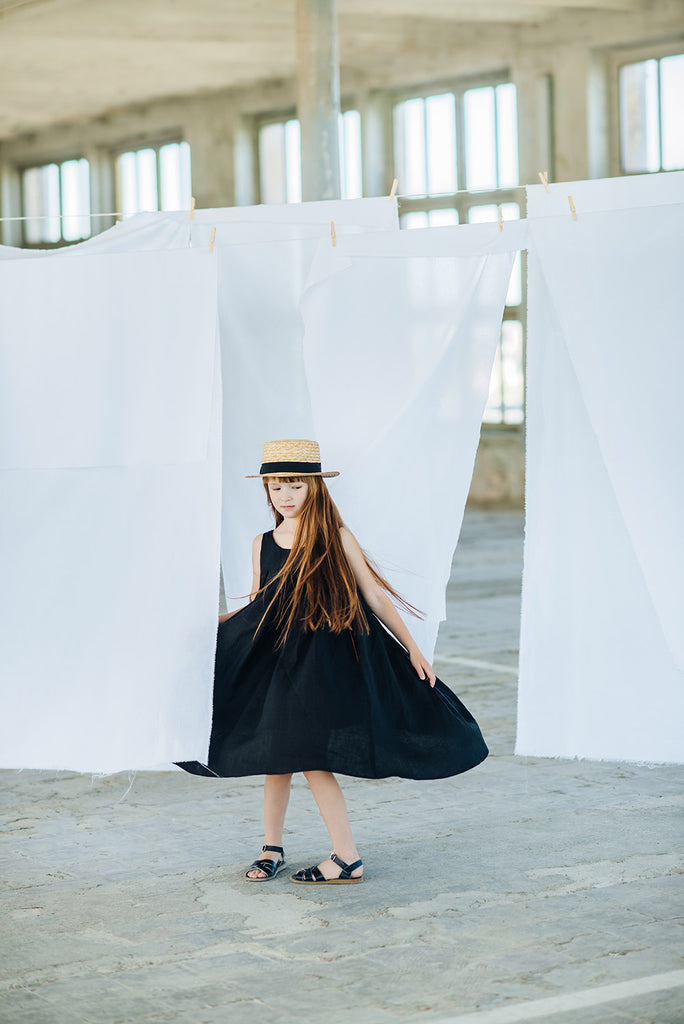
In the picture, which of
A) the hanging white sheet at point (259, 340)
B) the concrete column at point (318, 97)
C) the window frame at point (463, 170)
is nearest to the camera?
the hanging white sheet at point (259, 340)

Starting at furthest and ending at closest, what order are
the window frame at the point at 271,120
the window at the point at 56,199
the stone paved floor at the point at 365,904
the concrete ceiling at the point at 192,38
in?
the window at the point at 56,199, the window frame at the point at 271,120, the concrete ceiling at the point at 192,38, the stone paved floor at the point at 365,904

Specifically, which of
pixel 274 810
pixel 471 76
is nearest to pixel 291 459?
pixel 274 810

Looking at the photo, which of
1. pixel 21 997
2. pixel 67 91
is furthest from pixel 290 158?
pixel 21 997

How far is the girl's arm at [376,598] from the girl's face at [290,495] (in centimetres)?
13

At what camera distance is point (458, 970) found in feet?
10.2

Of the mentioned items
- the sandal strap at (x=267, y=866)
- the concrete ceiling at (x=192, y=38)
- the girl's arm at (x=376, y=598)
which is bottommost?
the sandal strap at (x=267, y=866)

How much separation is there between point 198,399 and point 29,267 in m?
0.61

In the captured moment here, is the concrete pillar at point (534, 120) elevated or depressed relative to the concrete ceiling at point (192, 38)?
depressed

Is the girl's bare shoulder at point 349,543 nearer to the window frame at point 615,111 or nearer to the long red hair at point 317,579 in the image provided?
the long red hair at point 317,579

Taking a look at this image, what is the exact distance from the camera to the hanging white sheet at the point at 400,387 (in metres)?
4.11

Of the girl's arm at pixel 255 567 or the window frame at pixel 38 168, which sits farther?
the window frame at pixel 38 168

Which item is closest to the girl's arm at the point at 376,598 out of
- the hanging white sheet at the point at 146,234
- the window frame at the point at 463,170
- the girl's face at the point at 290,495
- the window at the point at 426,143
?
the girl's face at the point at 290,495

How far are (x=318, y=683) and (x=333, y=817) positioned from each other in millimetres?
376

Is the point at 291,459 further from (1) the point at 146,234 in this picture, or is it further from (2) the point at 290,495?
(1) the point at 146,234
